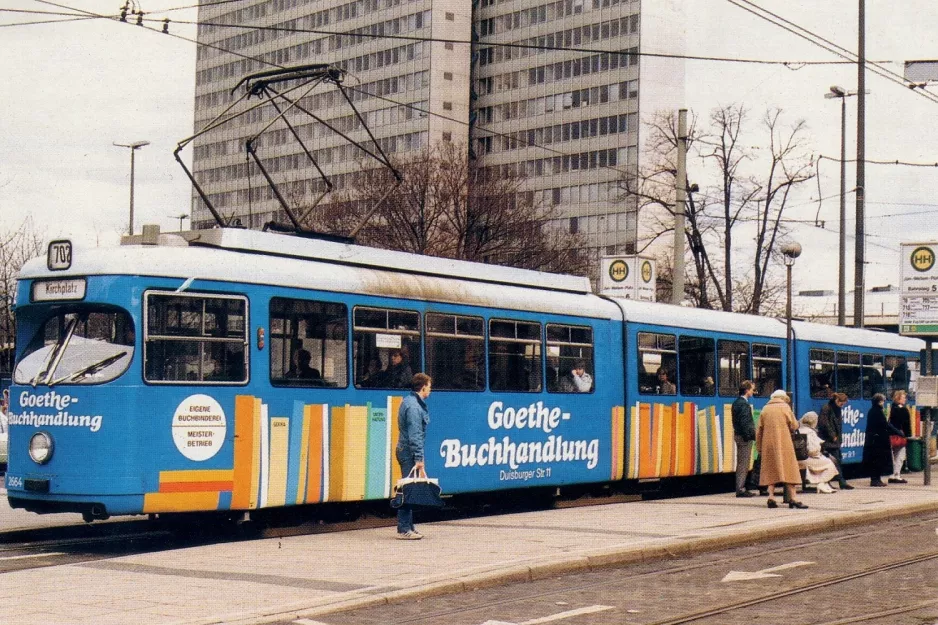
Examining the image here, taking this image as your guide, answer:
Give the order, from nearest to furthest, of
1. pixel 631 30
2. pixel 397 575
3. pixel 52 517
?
pixel 397 575
pixel 52 517
pixel 631 30

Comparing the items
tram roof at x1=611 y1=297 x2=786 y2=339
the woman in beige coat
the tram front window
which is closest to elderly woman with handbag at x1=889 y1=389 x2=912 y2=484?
tram roof at x1=611 y1=297 x2=786 y2=339

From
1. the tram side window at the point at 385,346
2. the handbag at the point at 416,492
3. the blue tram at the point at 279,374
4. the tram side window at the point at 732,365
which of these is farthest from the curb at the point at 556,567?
the tram side window at the point at 732,365

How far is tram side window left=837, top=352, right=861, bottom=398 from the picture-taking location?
27172mm

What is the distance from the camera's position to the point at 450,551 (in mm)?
13000

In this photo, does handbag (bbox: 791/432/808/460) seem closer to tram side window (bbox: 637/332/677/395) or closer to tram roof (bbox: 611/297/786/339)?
tram side window (bbox: 637/332/677/395)

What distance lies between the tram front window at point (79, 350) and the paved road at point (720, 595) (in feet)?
15.9

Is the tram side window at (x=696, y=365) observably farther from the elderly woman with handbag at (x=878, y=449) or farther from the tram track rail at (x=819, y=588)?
the tram track rail at (x=819, y=588)

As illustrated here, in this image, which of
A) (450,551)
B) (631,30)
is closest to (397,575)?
(450,551)

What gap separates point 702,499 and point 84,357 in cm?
1015

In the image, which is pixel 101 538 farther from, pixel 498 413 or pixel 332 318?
pixel 498 413

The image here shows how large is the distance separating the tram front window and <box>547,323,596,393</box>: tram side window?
269 inches

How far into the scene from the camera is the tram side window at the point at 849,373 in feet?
89.1

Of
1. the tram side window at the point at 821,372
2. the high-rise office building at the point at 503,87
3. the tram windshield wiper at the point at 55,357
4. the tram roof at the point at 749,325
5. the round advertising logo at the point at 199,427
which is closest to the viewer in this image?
the round advertising logo at the point at 199,427

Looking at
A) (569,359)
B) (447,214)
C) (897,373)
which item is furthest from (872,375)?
(447,214)
